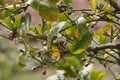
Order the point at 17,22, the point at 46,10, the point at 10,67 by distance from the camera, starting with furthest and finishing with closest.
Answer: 1. the point at 10,67
2. the point at 17,22
3. the point at 46,10

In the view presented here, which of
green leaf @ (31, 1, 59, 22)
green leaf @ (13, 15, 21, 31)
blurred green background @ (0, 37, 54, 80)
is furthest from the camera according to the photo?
blurred green background @ (0, 37, 54, 80)

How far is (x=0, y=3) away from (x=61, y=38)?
132 millimetres

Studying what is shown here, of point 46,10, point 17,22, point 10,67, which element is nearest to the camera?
point 46,10

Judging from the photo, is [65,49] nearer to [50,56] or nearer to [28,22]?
[50,56]

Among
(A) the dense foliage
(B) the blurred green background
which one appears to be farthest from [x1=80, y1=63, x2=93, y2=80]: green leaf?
(B) the blurred green background

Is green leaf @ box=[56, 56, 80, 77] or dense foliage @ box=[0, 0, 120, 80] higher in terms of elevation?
dense foliage @ box=[0, 0, 120, 80]

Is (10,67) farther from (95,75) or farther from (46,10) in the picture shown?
(46,10)

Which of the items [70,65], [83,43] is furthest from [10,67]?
[83,43]

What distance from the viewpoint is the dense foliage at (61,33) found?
0.62 meters

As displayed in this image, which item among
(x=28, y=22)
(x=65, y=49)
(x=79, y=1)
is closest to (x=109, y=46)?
(x=65, y=49)

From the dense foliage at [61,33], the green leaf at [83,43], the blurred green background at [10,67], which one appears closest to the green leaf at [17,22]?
the dense foliage at [61,33]

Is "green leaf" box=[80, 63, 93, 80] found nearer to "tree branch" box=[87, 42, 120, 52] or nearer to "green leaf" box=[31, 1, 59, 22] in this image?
"tree branch" box=[87, 42, 120, 52]

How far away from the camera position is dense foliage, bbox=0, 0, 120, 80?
62 centimetres

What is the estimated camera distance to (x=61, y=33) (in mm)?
757
